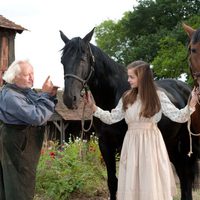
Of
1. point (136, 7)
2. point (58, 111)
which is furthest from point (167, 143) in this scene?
point (136, 7)

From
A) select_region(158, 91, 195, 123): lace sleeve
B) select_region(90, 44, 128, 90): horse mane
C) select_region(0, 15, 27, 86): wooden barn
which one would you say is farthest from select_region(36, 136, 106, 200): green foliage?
select_region(0, 15, 27, 86): wooden barn

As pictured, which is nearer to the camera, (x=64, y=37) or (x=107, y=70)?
(x=64, y=37)

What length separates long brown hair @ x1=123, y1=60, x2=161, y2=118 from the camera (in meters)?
3.98

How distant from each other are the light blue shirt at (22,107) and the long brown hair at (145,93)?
0.99 metres

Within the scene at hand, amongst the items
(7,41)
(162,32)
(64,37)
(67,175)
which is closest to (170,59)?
(162,32)

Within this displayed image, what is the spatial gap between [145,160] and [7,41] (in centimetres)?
1764

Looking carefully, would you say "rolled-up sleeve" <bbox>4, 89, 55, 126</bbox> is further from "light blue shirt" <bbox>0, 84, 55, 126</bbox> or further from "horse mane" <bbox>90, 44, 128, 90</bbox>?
"horse mane" <bbox>90, 44, 128, 90</bbox>

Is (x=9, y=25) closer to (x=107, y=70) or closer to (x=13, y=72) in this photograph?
(x=107, y=70)

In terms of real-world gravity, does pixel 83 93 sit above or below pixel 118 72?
below

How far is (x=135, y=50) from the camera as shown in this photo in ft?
99.9

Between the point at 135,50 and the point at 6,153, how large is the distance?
27.6 metres

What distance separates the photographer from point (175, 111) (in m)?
4.04

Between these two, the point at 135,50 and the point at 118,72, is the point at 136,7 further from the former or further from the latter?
the point at 118,72

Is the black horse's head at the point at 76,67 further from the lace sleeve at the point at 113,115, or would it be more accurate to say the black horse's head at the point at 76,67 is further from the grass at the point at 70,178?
the grass at the point at 70,178
